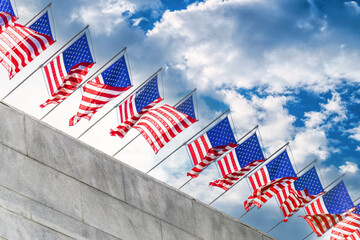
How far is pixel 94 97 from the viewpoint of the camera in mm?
19578

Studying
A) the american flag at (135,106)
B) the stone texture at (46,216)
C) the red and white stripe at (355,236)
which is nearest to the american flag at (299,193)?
the red and white stripe at (355,236)

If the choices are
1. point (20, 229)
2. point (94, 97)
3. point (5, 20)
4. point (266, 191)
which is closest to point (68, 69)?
point (94, 97)

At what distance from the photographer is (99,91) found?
1973 centimetres

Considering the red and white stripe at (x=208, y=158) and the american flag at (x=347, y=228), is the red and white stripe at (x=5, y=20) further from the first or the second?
the american flag at (x=347, y=228)

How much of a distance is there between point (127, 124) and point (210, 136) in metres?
2.61

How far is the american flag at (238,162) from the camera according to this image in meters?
21.2

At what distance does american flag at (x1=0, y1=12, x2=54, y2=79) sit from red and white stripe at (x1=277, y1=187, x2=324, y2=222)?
347 inches

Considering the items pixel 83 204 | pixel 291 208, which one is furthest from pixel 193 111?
pixel 83 204

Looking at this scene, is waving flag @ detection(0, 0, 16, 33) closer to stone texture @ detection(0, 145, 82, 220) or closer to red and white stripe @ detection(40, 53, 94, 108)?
red and white stripe @ detection(40, 53, 94, 108)

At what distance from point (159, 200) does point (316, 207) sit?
301 inches

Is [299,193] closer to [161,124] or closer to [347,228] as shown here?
[347,228]

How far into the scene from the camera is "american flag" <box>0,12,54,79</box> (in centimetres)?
1806

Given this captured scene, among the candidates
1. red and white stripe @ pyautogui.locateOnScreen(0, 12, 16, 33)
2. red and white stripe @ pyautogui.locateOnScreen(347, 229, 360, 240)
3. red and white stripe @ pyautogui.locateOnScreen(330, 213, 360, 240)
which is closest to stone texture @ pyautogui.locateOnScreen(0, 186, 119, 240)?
red and white stripe @ pyautogui.locateOnScreen(0, 12, 16, 33)

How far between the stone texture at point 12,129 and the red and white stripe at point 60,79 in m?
4.68
